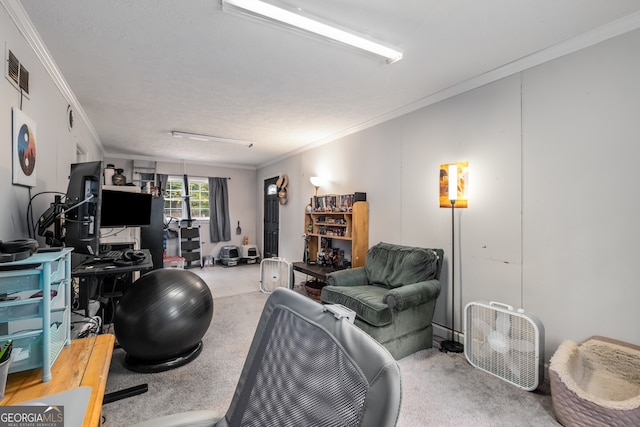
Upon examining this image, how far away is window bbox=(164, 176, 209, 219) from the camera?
679 cm

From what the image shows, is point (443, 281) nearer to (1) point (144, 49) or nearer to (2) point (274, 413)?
(2) point (274, 413)

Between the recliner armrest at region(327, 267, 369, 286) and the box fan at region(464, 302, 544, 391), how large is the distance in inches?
43.8

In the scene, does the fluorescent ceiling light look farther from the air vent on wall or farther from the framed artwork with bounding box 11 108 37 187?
the framed artwork with bounding box 11 108 37 187

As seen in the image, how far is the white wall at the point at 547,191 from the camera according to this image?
6.38ft

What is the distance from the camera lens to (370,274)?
10.8ft

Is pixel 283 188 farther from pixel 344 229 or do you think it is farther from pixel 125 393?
pixel 125 393

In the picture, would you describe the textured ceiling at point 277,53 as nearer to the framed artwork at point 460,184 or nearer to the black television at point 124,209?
the framed artwork at point 460,184

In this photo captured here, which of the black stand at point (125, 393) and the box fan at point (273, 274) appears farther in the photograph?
the box fan at point (273, 274)

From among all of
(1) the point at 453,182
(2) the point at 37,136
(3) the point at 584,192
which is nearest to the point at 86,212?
(2) the point at 37,136

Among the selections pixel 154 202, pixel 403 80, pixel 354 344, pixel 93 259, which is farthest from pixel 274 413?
pixel 154 202

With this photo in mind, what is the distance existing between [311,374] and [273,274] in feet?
13.7

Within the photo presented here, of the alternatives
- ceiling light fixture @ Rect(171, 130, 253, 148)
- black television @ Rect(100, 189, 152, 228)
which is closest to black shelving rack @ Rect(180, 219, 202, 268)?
ceiling light fixture @ Rect(171, 130, 253, 148)

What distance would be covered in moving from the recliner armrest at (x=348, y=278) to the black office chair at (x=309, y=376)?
223 cm

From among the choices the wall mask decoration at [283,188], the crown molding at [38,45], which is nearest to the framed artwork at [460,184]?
the crown molding at [38,45]
